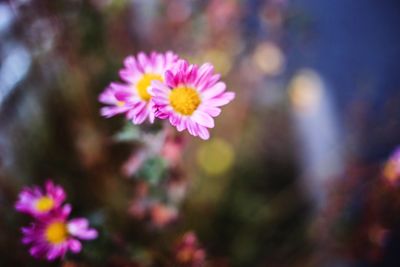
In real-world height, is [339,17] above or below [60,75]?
above

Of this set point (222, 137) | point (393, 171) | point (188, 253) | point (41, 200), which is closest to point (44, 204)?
point (41, 200)

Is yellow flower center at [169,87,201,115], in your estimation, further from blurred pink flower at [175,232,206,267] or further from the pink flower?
blurred pink flower at [175,232,206,267]

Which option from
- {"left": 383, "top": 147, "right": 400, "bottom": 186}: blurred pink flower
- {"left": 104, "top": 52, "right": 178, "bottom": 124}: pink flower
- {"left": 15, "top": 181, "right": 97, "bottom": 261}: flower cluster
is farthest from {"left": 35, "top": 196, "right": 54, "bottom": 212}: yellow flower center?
{"left": 383, "top": 147, "right": 400, "bottom": 186}: blurred pink flower

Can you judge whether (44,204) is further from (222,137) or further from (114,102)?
(222,137)

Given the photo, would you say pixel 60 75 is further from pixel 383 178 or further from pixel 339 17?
pixel 339 17

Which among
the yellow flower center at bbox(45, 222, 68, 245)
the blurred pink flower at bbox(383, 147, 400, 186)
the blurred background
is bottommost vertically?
the yellow flower center at bbox(45, 222, 68, 245)

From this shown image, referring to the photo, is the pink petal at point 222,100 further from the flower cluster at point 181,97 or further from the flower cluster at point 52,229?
Answer: the flower cluster at point 52,229

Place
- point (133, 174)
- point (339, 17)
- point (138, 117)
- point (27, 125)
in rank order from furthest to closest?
point (339, 17) → point (27, 125) → point (133, 174) → point (138, 117)

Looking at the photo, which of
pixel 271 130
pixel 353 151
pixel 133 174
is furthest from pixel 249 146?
pixel 133 174
